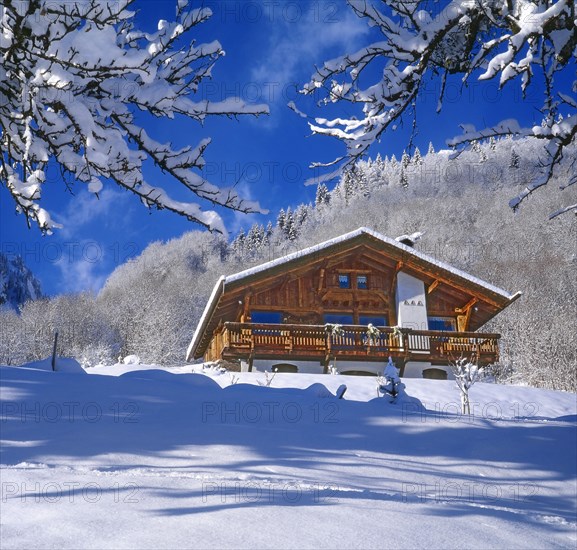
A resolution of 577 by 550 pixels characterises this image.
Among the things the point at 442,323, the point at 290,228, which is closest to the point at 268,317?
the point at 442,323

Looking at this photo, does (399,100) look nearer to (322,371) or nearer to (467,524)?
(467,524)

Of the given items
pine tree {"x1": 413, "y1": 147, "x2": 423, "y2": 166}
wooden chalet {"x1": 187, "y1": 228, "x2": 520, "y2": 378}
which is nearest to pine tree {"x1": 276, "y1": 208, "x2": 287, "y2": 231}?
wooden chalet {"x1": 187, "y1": 228, "x2": 520, "y2": 378}

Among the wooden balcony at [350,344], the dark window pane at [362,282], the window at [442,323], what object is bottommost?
the wooden balcony at [350,344]

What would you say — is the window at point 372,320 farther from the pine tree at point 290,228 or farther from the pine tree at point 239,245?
the pine tree at point 290,228

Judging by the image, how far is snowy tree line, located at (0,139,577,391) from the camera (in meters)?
33.6

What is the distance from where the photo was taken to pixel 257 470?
3.65 metres

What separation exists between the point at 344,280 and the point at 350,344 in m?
3.34

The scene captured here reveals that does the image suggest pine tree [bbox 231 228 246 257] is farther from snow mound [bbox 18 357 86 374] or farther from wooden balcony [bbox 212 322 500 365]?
snow mound [bbox 18 357 86 374]

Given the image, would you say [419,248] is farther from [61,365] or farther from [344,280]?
[61,365]

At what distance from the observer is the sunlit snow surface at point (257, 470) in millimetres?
2520

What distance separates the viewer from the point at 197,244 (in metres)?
85.8

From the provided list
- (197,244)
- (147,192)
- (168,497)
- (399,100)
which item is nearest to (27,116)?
(147,192)

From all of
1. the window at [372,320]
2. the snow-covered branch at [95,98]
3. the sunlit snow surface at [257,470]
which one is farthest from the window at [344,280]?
the snow-covered branch at [95,98]

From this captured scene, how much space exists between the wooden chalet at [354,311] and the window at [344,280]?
42 mm
